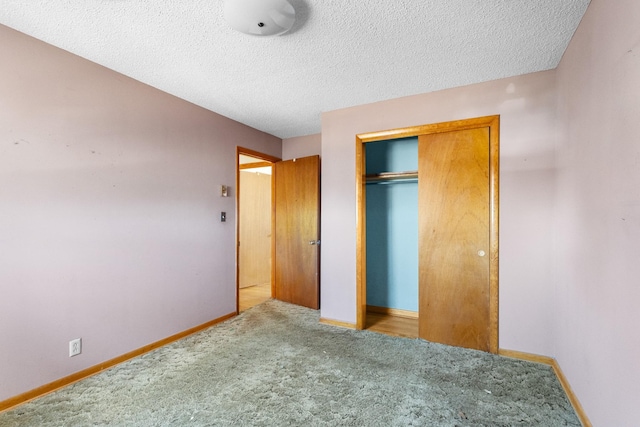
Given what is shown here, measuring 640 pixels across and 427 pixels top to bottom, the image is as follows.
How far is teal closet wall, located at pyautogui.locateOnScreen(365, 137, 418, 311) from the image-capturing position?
12.0 ft

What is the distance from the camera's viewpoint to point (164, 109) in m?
2.88

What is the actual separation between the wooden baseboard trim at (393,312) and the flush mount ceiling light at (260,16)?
325 cm

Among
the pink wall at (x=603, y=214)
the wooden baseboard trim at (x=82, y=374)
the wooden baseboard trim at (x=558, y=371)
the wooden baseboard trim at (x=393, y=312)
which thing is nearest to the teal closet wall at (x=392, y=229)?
the wooden baseboard trim at (x=393, y=312)

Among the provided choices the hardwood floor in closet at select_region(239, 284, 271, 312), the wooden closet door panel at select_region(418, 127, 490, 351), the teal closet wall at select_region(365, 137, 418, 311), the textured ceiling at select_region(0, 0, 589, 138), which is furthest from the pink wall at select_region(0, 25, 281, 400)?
the wooden closet door panel at select_region(418, 127, 490, 351)

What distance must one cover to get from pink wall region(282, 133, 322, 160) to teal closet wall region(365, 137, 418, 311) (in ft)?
2.71

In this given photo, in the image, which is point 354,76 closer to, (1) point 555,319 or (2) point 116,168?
(2) point 116,168

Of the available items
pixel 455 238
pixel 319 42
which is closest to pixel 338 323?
pixel 455 238

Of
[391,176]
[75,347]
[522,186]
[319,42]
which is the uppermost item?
[319,42]

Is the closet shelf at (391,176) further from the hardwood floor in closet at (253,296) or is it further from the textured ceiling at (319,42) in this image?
the hardwood floor in closet at (253,296)

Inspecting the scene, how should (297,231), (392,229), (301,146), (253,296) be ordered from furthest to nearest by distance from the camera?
(253,296) → (301,146) → (297,231) → (392,229)

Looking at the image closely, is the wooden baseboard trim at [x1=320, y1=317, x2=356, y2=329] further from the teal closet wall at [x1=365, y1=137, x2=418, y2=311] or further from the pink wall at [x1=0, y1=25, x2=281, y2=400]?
the pink wall at [x1=0, y1=25, x2=281, y2=400]

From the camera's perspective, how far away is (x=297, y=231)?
4215 millimetres

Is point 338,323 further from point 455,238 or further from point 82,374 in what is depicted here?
point 82,374

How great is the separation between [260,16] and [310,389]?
2378mm
